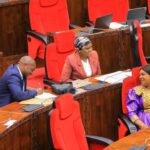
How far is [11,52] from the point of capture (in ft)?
A: 23.3

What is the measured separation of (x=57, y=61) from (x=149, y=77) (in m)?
1.25

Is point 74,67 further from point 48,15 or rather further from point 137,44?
point 48,15

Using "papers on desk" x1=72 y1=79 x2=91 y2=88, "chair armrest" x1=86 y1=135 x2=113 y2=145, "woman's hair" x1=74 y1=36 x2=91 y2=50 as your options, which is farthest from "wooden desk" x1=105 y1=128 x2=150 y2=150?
"woman's hair" x1=74 y1=36 x2=91 y2=50

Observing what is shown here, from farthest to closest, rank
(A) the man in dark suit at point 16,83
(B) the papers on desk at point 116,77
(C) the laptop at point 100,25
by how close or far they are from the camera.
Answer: (C) the laptop at point 100,25 < (B) the papers on desk at point 116,77 < (A) the man in dark suit at point 16,83

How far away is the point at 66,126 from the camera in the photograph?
4230 millimetres

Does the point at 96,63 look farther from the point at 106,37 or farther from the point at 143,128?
the point at 143,128

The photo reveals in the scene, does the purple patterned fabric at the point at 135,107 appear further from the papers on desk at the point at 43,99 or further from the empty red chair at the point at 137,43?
the empty red chair at the point at 137,43

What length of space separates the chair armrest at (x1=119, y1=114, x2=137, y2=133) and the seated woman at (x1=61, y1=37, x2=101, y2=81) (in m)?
0.82

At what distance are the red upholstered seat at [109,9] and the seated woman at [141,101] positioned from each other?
2550 mm

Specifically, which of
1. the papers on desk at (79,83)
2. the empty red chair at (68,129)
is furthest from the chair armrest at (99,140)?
the papers on desk at (79,83)

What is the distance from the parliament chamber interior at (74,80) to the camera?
4281 millimetres

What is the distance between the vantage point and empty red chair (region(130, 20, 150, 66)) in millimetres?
5953

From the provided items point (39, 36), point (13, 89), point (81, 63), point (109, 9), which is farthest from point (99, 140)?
point (109, 9)

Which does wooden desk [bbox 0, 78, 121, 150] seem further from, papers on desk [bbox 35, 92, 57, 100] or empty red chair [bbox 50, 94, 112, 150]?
empty red chair [bbox 50, 94, 112, 150]
